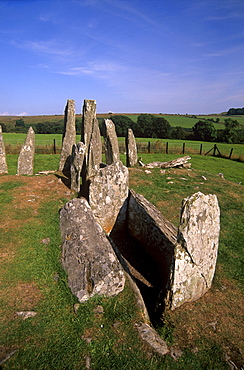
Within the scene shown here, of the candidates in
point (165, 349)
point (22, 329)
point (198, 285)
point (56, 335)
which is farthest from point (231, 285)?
point (22, 329)

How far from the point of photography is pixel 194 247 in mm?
4707

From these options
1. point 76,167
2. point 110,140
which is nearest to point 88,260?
point 76,167

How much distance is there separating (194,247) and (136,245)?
9.17 ft

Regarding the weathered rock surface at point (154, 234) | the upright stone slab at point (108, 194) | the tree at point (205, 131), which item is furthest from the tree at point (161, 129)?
the weathered rock surface at point (154, 234)

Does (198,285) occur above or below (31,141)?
below

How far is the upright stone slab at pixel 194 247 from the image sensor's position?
181 inches

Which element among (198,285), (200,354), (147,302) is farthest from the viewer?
(147,302)

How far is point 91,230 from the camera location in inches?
241

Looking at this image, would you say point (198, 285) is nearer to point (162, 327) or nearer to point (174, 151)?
point (162, 327)

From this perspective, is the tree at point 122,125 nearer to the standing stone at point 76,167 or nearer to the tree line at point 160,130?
the tree line at point 160,130

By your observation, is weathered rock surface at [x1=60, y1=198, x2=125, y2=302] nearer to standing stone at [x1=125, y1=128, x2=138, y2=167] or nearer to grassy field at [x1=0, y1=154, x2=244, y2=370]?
grassy field at [x1=0, y1=154, x2=244, y2=370]

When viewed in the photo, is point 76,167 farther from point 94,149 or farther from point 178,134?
point 178,134

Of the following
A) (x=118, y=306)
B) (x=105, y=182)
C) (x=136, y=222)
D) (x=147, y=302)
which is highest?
(x=105, y=182)

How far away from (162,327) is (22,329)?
232 cm
